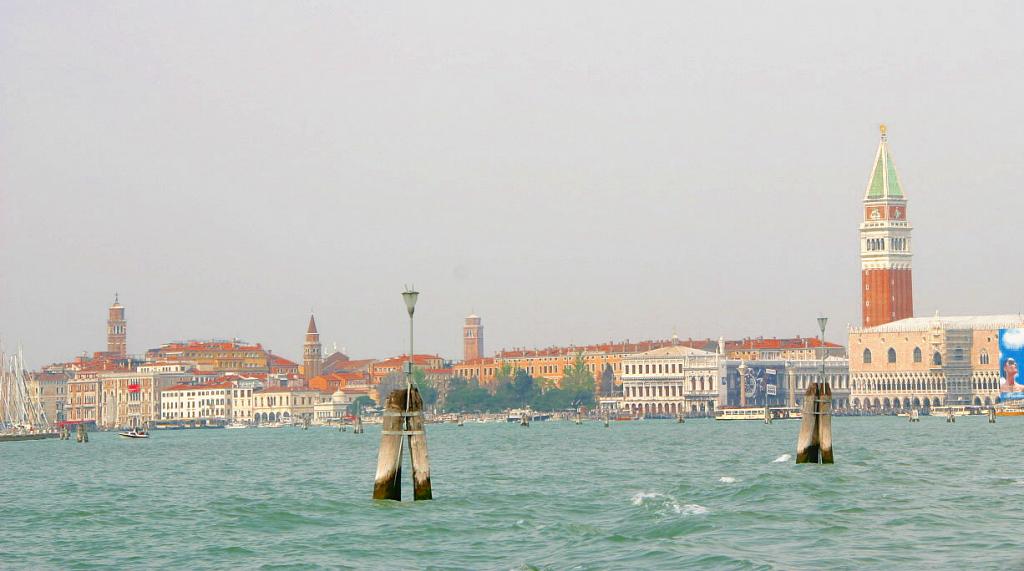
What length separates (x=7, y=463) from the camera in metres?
68.8

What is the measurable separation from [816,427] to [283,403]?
15013 centimetres

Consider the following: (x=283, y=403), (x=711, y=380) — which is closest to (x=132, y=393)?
(x=283, y=403)

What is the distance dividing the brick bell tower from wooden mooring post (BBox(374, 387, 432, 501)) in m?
134

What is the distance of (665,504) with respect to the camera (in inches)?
1178

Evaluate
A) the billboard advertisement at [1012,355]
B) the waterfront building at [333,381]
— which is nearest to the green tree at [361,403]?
the waterfront building at [333,381]

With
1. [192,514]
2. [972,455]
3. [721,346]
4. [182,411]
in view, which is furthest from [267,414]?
[192,514]

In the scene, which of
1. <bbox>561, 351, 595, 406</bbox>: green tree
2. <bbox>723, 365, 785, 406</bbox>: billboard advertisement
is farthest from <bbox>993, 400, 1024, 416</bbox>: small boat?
<bbox>561, 351, 595, 406</bbox>: green tree

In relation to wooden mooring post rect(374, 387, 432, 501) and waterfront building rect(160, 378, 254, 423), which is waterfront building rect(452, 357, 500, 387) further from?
wooden mooring post rect(374, 387, 432, 501)

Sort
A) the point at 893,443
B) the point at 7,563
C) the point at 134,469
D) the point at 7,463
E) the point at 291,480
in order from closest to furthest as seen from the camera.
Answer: the point at 7,563, the point at 291,480, the point at 134,469, the point at 893,443, the point at 7,463

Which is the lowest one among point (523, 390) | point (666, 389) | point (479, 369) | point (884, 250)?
point (666, 389)

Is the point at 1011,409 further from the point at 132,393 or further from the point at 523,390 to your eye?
the point at 132,393

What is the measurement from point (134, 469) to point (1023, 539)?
38.2m

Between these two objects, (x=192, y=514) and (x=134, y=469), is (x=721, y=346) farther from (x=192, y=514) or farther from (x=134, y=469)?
(x=192, y=514)

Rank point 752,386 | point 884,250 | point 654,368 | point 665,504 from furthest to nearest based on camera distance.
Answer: point 654,368, point 752,386, point 884,250, point 665,504
